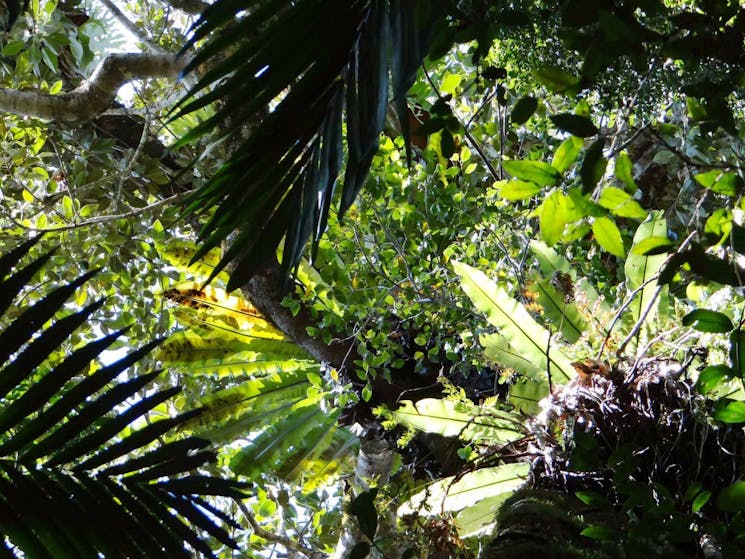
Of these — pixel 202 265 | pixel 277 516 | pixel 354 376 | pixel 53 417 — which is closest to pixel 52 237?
pixel 202 265

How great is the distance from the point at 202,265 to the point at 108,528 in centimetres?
254

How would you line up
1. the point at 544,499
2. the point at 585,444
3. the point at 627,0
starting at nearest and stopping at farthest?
the point at 627,0 → the point at 585,444 → the point at 544,499

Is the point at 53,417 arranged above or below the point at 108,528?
above

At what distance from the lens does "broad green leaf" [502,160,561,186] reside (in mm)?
1217

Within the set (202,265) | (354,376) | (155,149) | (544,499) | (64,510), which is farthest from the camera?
(155,149)

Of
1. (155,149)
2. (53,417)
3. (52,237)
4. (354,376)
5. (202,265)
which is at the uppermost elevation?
(155,149)

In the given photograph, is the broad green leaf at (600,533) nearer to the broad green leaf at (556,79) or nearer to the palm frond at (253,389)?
the broad green leaf at (556,79)

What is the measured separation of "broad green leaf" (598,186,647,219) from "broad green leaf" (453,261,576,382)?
45.5 inches

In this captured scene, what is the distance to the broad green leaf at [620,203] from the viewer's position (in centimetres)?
125

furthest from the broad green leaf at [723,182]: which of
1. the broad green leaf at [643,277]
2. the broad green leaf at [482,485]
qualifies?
the broad green leaf at [482,485]

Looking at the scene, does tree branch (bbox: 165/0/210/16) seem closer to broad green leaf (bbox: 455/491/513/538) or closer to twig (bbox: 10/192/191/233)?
twig (bbox: 10/192/191/233)

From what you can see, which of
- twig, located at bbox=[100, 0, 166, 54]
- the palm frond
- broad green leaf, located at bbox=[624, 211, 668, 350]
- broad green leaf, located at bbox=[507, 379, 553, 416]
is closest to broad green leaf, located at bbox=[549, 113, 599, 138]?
broad green leaf, located at bbox=[624, 211, 668, 350]

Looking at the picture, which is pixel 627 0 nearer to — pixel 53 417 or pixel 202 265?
pixel 53 417

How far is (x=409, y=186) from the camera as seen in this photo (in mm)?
2809
